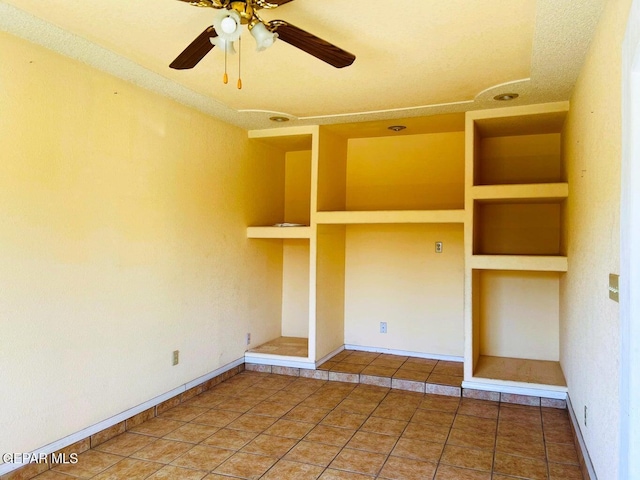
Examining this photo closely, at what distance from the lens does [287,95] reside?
3.33 m

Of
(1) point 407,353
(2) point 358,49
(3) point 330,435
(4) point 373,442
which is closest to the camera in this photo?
(2) point 358,49

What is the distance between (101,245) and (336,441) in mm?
1985

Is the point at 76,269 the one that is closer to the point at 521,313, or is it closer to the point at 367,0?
the point at 367,0

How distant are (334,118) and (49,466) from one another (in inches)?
128

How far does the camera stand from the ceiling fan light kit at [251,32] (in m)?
1.79

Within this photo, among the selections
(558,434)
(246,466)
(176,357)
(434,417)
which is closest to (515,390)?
(558,434)

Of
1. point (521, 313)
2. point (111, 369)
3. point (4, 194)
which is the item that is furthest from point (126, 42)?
point (521, 313)

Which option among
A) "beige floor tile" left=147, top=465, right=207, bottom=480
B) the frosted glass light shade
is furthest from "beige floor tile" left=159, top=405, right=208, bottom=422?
the frosted glass light shade

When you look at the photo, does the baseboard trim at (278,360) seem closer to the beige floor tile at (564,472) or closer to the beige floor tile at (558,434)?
the beige floor tile at (558,434)

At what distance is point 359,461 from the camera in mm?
2609

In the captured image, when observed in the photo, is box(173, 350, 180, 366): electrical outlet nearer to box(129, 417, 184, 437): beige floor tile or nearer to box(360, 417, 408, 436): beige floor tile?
box(129, 417, 184, 437): beige floor tile

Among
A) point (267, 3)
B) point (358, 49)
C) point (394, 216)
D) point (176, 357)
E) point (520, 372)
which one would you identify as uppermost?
point (358, 49)

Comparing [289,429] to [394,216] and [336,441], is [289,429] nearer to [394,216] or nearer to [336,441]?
[336,441]

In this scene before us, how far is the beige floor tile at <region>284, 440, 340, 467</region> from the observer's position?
262 centimetres
